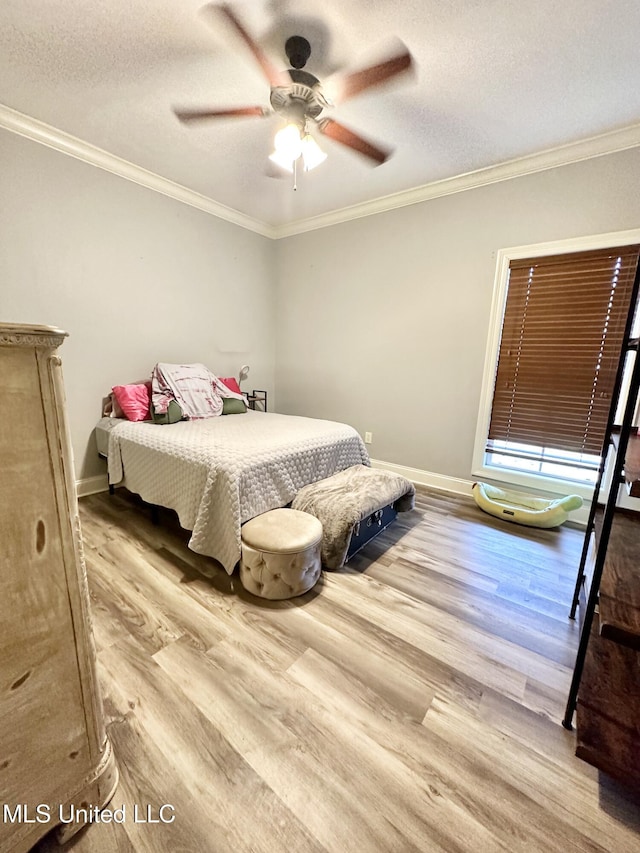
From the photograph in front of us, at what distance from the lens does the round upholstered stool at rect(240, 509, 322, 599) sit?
163 centimetres

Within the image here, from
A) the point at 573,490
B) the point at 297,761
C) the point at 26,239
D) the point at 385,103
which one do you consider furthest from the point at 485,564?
the point at 26,239

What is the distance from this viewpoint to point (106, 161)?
2656mm

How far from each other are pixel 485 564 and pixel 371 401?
1.92m

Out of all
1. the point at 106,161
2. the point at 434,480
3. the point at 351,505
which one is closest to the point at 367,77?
the point at 351,505

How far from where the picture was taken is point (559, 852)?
0.84 meters

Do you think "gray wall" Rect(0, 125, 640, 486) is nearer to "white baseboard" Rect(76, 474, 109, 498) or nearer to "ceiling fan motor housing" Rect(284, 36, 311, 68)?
"white baseboard" Rect(76, 474, 109, 498)

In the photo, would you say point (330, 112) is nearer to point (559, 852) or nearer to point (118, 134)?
point (118, 134)

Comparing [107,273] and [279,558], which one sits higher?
[107,273]

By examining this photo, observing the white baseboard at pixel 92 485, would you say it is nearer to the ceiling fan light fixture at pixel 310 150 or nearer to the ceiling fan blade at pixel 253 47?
the ceiling fan light fixture at pixel 310 150

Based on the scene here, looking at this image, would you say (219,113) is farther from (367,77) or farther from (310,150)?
(367,77)

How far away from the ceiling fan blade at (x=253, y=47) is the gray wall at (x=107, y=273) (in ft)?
5.81

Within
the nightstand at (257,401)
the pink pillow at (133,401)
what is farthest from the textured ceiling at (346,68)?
the nightstand at (257,401)

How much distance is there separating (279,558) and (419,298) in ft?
8.52

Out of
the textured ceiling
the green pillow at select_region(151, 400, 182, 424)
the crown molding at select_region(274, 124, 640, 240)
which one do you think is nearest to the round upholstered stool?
the green pillow at select_region(151, 400, 182, 424)
